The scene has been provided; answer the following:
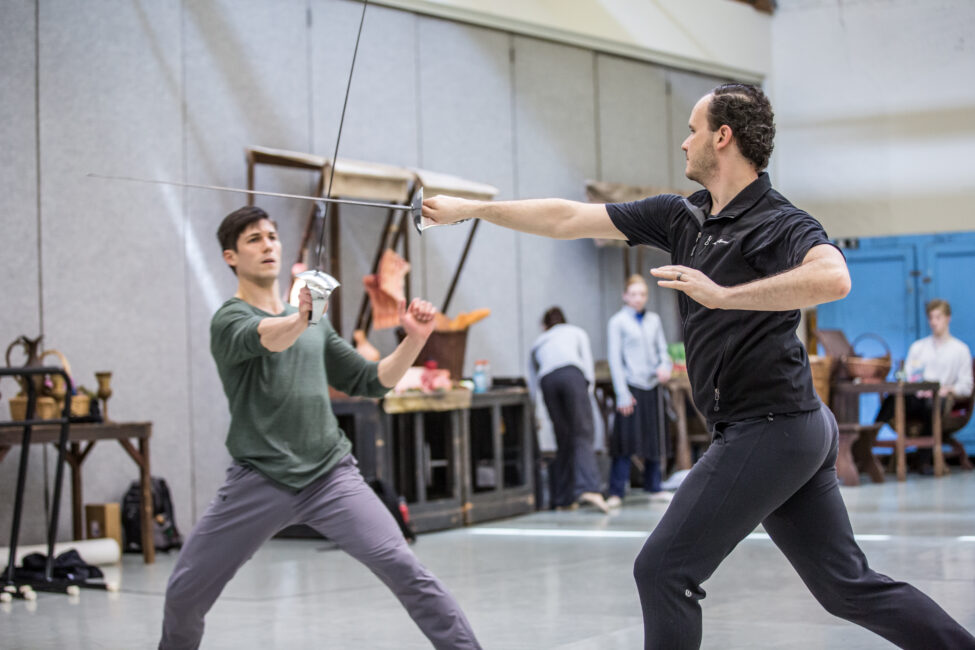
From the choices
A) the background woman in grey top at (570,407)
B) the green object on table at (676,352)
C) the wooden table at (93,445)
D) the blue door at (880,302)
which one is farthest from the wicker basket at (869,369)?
the wooden table at (93,445)

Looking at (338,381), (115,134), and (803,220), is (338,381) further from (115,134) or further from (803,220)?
(115,134)

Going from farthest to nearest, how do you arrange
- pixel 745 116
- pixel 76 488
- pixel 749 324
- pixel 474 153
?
pixel 474 153
pixel 76 488
pixel 745 116
pixel 749 324

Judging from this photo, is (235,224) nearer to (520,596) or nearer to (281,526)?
(281,526)

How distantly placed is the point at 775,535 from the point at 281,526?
1.51 m

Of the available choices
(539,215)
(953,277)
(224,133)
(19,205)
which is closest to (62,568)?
(19,205)

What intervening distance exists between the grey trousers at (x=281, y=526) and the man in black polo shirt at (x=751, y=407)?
2.83 feet

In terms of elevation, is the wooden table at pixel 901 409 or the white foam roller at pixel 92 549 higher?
the wooden table at pixel 901 409

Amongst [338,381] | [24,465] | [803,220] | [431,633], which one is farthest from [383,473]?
[803,220]

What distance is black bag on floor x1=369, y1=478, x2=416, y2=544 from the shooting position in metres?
7.28

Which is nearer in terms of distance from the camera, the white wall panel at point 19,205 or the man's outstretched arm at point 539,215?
the man's outstretched arm at point 539,215

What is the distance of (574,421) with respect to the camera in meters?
8.91

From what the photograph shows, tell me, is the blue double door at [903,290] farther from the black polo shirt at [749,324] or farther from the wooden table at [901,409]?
the black polo shirt at [749,324]

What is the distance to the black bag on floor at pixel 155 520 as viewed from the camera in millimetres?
7445

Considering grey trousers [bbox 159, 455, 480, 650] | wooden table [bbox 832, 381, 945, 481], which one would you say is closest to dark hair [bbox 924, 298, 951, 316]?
wooden table [bbox 832, 381, 945, 481]
